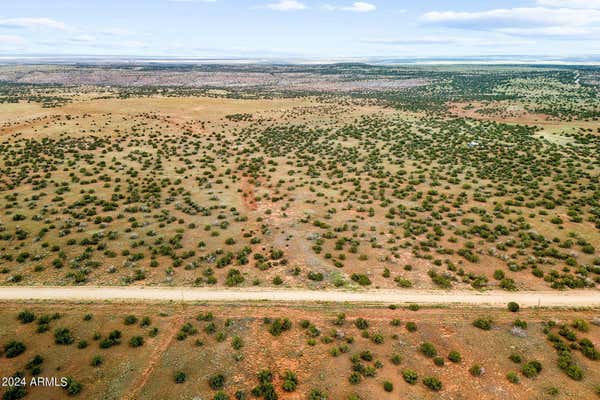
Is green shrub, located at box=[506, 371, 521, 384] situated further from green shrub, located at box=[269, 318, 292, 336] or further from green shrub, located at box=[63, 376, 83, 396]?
Result: green shrub, located at box=[63, 376, 83, 396]

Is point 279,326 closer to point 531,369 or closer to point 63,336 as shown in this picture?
point 63,336

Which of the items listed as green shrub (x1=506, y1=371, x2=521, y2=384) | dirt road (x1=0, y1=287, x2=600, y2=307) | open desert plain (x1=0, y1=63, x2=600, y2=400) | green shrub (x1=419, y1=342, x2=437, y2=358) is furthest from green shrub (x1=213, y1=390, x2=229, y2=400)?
green shrub (x1=506, y1=371, x2=521, y2=384)

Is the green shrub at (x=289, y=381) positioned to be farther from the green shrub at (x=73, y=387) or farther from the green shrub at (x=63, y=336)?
the green shrub at (x=63, y=336)

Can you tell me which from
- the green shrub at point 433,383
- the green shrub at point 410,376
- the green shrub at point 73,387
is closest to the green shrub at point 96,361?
the green shrub at point 73,387

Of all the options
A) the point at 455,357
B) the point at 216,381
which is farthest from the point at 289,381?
the point at 455,357

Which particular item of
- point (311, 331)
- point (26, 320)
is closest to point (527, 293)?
point (311, 331)

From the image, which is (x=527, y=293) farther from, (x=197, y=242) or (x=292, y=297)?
(x=197, y=242)
